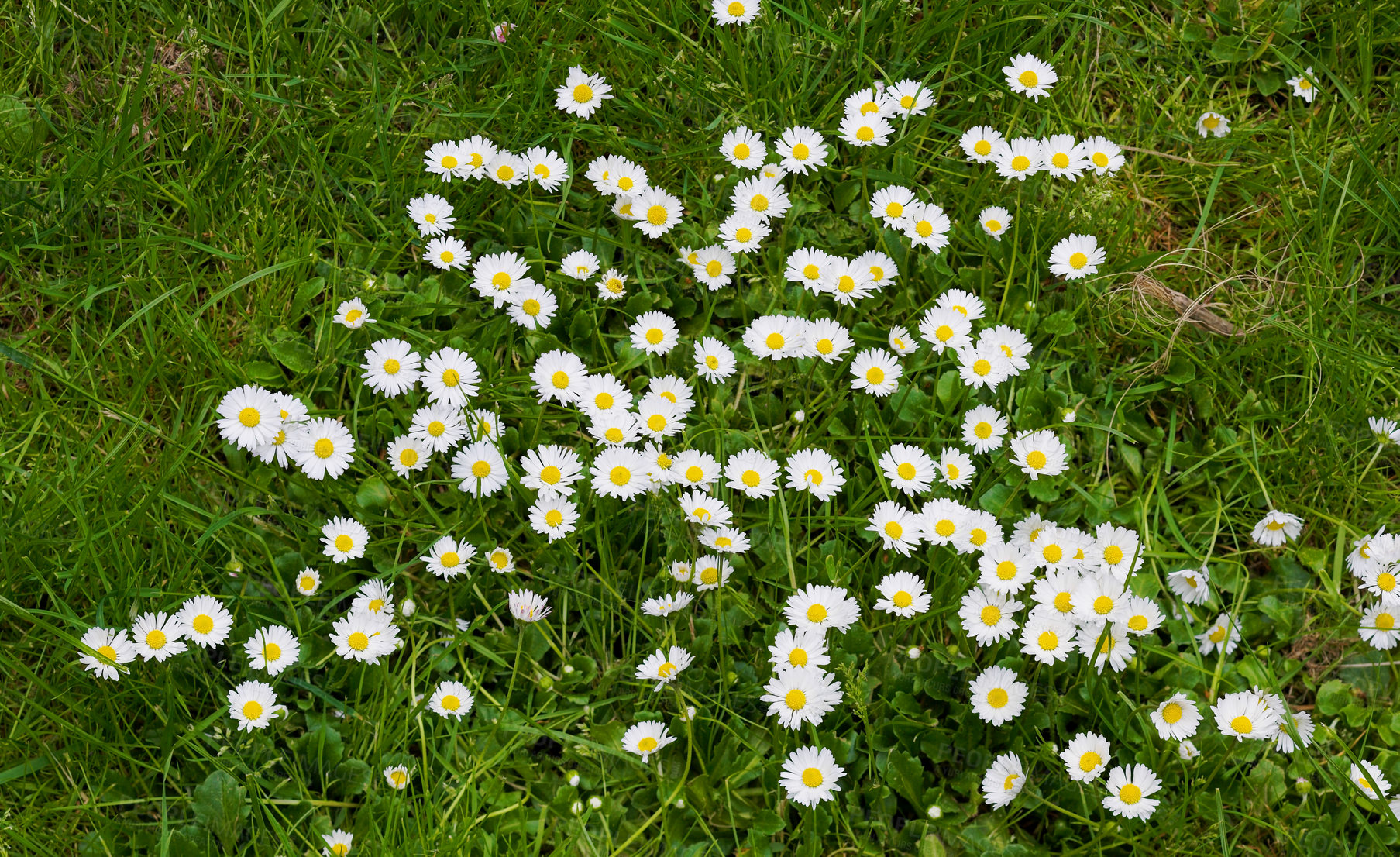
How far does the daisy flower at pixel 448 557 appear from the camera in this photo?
8.94 ft

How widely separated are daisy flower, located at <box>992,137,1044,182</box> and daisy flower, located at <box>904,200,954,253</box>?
0.75ft

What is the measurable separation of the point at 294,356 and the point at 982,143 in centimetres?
190

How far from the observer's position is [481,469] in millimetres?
2840

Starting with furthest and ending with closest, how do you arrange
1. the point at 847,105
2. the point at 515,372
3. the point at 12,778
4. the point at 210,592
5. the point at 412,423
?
the point at 847,105 < the point at 515,372 < the point at 412,423 < the point at 210,592 < the point at 12,778

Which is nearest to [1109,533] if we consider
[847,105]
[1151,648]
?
[1151,648]

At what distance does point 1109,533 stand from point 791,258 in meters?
1.05

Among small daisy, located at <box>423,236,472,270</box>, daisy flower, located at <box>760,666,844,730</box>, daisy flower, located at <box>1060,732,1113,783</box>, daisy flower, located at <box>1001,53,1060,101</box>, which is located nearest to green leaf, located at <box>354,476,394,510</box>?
small daisy, located at <box>423,236,472,270</box>

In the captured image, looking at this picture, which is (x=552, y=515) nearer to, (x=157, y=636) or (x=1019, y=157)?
(x=157, y=636)

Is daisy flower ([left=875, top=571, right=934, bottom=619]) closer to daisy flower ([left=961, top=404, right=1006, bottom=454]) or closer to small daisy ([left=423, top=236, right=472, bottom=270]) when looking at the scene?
daisy flower ([left=961, top=404, right=1006, bottom=454])

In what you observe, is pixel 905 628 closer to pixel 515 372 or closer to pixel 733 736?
pixel 733 736

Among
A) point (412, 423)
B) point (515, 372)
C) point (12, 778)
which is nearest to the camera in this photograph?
point (12, 778)

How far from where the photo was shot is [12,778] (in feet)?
8.34

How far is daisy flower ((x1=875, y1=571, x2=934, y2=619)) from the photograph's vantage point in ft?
8.79

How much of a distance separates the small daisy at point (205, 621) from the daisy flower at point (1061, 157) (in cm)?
238
